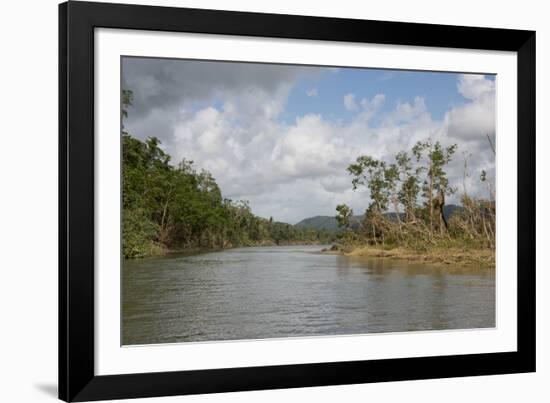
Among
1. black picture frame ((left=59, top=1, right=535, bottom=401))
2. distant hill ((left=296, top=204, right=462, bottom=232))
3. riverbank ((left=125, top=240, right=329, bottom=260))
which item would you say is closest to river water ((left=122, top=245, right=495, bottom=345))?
riverbank ((left=125, top=240, right=329, bottom=260))

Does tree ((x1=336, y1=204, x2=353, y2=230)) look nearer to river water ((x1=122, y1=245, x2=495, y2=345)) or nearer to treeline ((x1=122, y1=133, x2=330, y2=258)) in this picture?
treeline ((x1=122, y1=133, x2=330, y2=258))

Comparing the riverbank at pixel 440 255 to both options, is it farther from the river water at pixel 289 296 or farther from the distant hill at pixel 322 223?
the distant hill at pixel 322 223

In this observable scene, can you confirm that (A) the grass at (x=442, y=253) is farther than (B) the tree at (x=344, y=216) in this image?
Yes

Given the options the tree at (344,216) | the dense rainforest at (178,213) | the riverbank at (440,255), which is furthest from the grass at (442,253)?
the dense rainforest at (178,213)

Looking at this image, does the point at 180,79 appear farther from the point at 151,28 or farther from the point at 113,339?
the point at 113,339

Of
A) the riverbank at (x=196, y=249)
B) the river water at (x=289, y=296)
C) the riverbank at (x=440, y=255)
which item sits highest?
the riverbank at (x=196, y=249)

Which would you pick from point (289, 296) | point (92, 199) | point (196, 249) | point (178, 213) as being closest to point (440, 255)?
point (289, 296)
